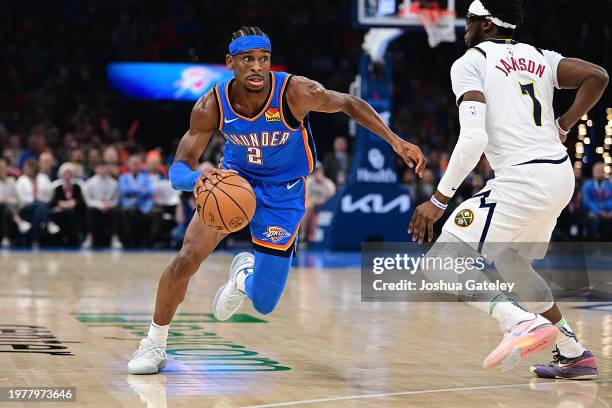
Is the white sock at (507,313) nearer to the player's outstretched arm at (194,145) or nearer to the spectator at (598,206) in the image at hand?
the player's outstretched arm at (194,145)

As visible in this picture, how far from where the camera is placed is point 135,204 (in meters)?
18.1

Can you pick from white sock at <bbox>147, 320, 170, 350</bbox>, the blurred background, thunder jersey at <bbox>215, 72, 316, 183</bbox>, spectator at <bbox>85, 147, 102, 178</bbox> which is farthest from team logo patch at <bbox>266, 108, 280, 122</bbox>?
spectator at <bbox>85, 147, 102, 178</bbox>

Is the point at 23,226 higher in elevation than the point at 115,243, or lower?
higher

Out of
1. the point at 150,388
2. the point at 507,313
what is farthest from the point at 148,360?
the point at 507,313

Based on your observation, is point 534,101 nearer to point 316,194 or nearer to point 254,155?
point 254,155

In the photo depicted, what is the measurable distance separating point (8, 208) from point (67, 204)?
0.94 metres

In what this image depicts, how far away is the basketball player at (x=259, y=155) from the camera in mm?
6082

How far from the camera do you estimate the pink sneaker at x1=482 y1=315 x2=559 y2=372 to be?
5.27 meters

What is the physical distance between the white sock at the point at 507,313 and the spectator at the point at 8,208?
13.1 meters

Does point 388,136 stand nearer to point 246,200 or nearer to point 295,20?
point 246,200

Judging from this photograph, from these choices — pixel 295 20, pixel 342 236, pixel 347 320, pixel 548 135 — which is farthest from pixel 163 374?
pixel 295 20

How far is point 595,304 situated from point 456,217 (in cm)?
519

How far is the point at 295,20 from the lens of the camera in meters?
26.6

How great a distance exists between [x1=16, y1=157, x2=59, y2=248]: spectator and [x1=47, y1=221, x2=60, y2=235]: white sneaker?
0.08ft
